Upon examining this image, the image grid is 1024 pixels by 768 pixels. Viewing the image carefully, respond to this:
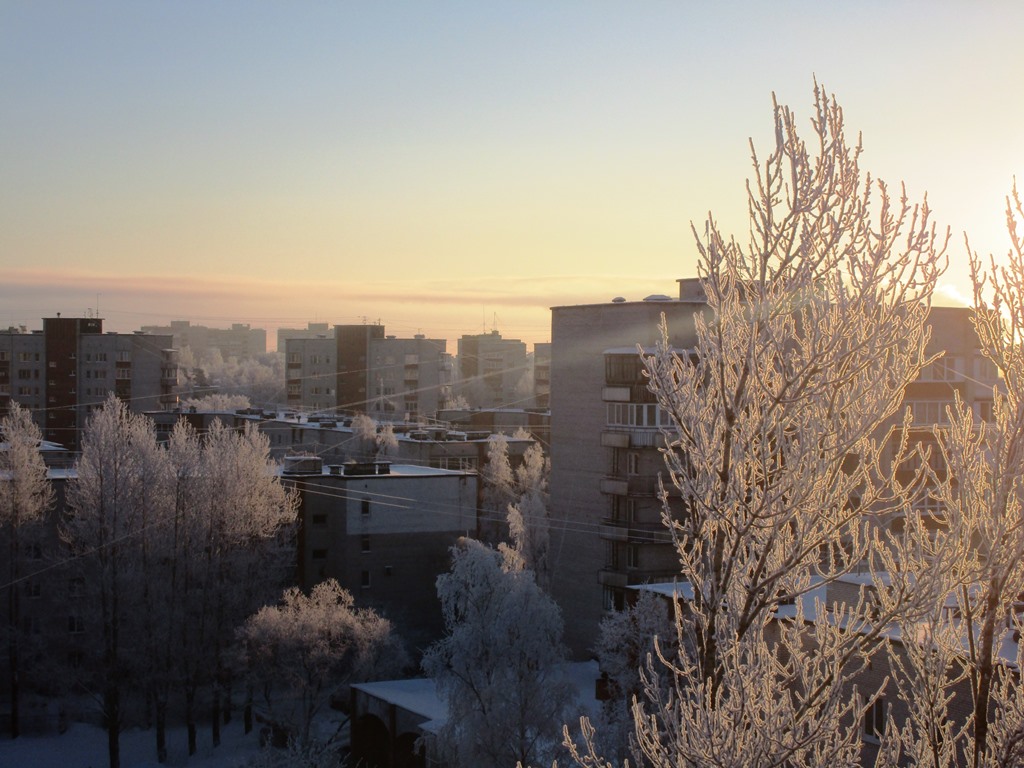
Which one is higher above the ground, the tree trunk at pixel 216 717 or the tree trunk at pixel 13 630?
the tree trunk at pixel 13 630

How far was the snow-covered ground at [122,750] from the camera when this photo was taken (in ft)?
77.4

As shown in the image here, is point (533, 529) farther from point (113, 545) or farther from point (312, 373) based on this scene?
point (312, 373)

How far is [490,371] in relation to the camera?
91.4m

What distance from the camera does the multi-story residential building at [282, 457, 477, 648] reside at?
27.8 meters

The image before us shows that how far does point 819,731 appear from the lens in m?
4.82

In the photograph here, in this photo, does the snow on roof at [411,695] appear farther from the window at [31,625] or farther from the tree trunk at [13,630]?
the window at [31,625]

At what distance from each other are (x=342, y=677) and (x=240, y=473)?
662 cm

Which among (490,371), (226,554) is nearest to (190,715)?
(226,554)

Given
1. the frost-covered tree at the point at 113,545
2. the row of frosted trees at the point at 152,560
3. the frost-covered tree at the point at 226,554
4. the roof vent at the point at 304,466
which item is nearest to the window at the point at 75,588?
the row of frosted trees at the point at 152,560

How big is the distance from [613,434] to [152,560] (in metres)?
11.2

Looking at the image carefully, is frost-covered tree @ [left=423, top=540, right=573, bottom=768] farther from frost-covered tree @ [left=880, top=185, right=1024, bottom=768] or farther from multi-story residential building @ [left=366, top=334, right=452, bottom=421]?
multi-story residential building @ [left=366, top=334, right=452, bottom=421]

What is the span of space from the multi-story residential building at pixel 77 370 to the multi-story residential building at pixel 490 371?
35.6 m

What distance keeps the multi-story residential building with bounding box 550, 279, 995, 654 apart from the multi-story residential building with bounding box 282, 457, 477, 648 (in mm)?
3484

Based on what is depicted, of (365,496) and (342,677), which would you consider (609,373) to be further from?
(342,677)
